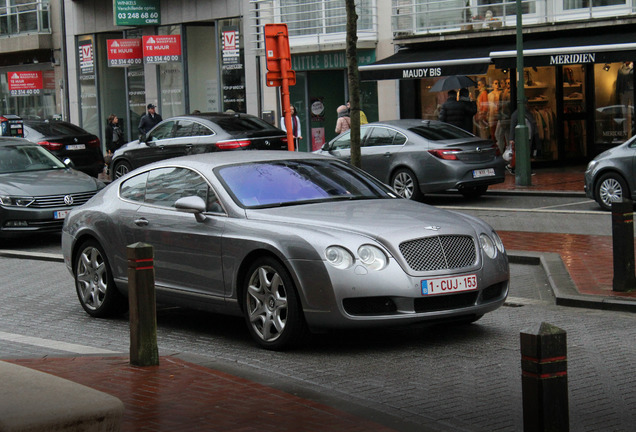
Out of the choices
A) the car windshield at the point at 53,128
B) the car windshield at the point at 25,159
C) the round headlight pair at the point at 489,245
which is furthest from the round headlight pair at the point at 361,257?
the car windshield at the point at 53,128

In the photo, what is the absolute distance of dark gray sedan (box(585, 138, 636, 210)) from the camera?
17.5 meters

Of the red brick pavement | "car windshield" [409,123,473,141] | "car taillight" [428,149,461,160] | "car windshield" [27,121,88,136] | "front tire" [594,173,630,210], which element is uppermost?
"car windshield" [27,121,88,136]

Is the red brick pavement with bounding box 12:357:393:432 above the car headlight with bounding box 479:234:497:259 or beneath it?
beneath

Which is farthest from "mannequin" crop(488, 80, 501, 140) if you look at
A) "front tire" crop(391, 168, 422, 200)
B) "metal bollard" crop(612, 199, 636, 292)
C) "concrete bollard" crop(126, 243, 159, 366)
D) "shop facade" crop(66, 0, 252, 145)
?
"concrete bollard" crop(126, 243, 159, 366)

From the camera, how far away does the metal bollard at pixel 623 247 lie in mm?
9812

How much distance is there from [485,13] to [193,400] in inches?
871

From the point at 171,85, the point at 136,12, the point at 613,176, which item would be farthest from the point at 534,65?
the point at 136,12

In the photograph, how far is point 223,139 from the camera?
2180cm

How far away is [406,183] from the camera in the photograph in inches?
796

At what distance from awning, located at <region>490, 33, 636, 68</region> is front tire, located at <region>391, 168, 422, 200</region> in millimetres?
5344

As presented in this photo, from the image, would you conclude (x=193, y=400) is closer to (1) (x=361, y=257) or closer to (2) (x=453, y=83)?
(1) (x=361, y=257)

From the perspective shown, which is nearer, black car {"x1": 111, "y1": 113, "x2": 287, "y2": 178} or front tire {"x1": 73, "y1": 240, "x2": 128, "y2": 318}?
front tire {"x1": 73, "y1": 240, "x2": 128, "y2": 318}

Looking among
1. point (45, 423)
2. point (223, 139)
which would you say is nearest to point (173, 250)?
point (45, 423)

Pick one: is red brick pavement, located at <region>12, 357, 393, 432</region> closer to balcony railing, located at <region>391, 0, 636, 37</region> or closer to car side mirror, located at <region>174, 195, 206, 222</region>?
car side mirror, located at <region>174, 195, 206, 222</region>
